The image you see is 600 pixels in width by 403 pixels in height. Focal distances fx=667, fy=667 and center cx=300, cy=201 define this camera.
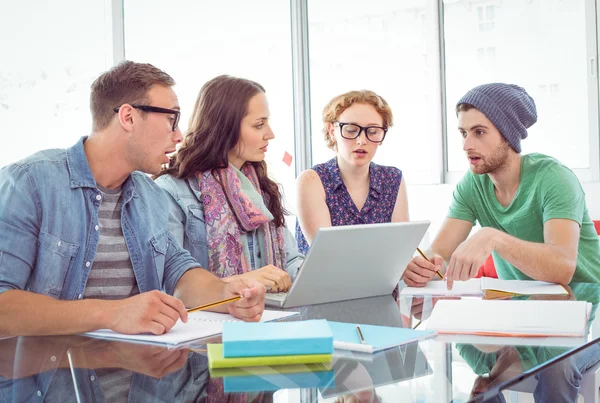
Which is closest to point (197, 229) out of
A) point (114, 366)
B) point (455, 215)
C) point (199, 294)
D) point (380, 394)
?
point (199, 294)

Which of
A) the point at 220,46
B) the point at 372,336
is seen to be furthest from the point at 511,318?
the point at 220,46

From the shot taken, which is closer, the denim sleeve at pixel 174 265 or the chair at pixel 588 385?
the chair at pixel 588 385

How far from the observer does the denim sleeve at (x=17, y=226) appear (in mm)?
1354

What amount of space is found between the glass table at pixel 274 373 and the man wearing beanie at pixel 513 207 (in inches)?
28.1

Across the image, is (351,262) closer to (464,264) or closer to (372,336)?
(464,264)

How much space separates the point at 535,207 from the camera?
222 centimetres

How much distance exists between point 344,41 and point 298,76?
0.42 meters

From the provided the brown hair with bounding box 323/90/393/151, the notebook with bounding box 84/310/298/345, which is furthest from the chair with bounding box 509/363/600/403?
the brown hair with bounding box 323/90/393/151

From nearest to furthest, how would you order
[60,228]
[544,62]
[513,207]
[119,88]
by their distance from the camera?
1. [60,228]
2. [119,88]
3. [513,207]
4. [544,62]

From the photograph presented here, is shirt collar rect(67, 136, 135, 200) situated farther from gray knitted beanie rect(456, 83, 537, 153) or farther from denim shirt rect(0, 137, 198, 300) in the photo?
gray knitted beanie rect(456, 83, 537, 153)

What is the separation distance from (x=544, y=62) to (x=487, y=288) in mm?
2673

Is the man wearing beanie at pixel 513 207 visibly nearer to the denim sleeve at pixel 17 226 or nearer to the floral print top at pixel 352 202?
the floral print top at pixel 352 202

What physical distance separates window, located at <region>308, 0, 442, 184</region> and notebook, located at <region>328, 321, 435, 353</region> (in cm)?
344

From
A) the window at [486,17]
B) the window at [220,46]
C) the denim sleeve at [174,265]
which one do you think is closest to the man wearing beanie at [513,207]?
the denim sleeve at [174,265]
